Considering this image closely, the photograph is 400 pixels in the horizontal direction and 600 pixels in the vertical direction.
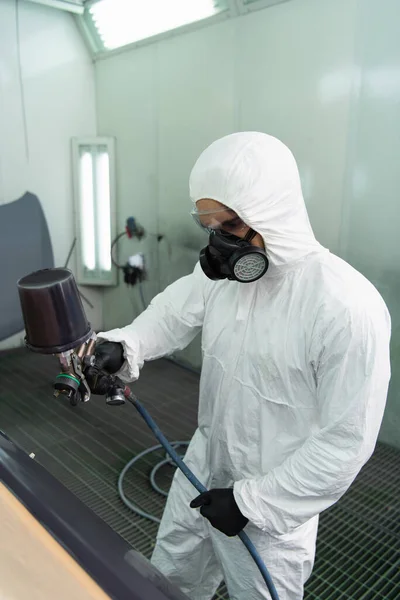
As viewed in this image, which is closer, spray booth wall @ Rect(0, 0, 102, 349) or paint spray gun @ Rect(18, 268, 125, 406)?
paint spray gun @ Rect(18, 268, 125, 406)

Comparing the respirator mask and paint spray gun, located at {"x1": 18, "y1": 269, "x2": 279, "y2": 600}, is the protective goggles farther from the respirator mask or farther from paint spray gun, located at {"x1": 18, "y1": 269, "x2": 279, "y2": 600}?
paint spray gun, located at {"x1": 18, "y1": 269, "x2": 279, "y2": 600}

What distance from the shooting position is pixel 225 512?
3.40ft

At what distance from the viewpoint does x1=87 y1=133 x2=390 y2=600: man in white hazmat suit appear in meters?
0.95

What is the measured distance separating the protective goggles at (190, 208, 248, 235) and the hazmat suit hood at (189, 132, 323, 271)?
0.03 metres

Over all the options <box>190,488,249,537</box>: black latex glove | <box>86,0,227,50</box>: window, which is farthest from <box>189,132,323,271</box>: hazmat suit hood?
<box>86,0,227,50</box>: window

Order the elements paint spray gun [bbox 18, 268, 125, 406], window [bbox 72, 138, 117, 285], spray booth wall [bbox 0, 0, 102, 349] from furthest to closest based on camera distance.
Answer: window [bbox 72, 138, 117, 285] < spray booth wall [bbox 0, 0, 102, 349] < paint spray gun [bbox 18, 268, 125, 406]

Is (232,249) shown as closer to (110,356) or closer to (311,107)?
(110,356)

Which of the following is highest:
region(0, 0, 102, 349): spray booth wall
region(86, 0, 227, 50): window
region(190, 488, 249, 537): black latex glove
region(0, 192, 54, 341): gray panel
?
region(86, 0, 227, 50): window

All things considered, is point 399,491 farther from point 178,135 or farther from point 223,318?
point 178,135

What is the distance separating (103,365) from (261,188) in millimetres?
576

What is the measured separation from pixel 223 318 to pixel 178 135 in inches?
88.5

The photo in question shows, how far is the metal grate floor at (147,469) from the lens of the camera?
1695 mm

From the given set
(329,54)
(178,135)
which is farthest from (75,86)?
(329,54)

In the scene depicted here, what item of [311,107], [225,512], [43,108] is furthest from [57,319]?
[43,108]
